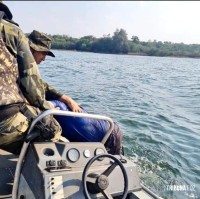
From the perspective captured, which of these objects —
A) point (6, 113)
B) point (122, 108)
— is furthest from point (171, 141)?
point (6, 113)

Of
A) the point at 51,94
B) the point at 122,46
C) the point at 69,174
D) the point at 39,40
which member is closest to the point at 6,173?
the point at 69,174

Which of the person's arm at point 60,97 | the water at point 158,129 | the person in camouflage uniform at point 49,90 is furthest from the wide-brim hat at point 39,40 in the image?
the water at point 158,129

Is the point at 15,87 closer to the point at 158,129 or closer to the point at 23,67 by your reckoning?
the point at 23,67

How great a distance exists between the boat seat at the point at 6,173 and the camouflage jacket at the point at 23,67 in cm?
71

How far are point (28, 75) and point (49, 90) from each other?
136 cm

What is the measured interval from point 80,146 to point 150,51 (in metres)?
70.9

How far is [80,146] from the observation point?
9.84 feet

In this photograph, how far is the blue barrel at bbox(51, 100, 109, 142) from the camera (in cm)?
374

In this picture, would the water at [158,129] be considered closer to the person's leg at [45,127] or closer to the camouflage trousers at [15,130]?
the person's leg at [45,127]

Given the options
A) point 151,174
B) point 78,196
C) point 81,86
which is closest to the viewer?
point 78,196

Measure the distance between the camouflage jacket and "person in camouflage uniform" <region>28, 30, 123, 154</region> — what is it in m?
0.70

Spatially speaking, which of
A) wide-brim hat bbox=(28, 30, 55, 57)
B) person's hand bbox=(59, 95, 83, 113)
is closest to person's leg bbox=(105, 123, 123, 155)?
person's hand bbox=(59, 95, 83, 113)

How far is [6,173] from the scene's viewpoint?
3279 mm

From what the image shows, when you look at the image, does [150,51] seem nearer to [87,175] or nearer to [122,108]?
[122,108]
